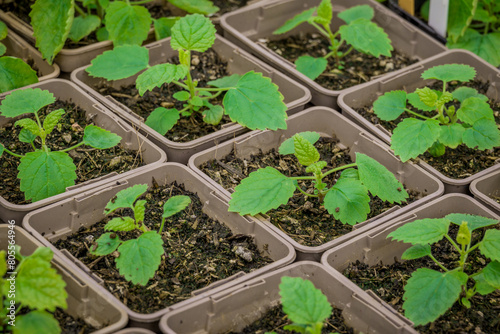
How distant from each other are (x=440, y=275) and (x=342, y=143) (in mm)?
803

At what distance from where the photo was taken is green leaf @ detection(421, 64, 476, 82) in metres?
2.63

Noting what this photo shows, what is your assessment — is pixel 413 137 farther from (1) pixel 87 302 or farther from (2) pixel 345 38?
(1) pixel 87 302

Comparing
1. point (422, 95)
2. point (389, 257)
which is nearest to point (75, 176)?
point (389, 257)

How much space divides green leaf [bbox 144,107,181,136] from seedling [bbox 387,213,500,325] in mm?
937

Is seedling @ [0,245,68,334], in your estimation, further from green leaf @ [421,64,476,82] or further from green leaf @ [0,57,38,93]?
green leaf @ [421,64,476,82]

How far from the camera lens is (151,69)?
97.5 inches

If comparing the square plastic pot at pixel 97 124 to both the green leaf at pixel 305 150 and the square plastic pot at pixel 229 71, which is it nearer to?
the square plastic pot at pixel 229 71

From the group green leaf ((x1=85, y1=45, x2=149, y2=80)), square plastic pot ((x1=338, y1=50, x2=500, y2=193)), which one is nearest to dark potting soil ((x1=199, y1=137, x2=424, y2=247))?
square plastic pot ((x1=338, y1=50, x2=500, y2=193))

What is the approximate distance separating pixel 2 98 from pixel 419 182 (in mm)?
1554

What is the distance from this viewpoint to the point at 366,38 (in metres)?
2.89

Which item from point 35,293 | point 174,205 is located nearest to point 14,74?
point 174,205

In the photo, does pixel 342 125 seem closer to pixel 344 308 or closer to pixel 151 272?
pixel 344 308

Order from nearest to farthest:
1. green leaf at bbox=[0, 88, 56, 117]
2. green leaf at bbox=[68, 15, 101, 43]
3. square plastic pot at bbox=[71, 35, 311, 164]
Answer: green leaf at bbox=[0, 88, 56, 117], square plastic pot at bbox=[71, 35, 311, 164], green leaf at bbox=[68, 15, 101, 43]

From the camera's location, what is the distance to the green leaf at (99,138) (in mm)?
2346
